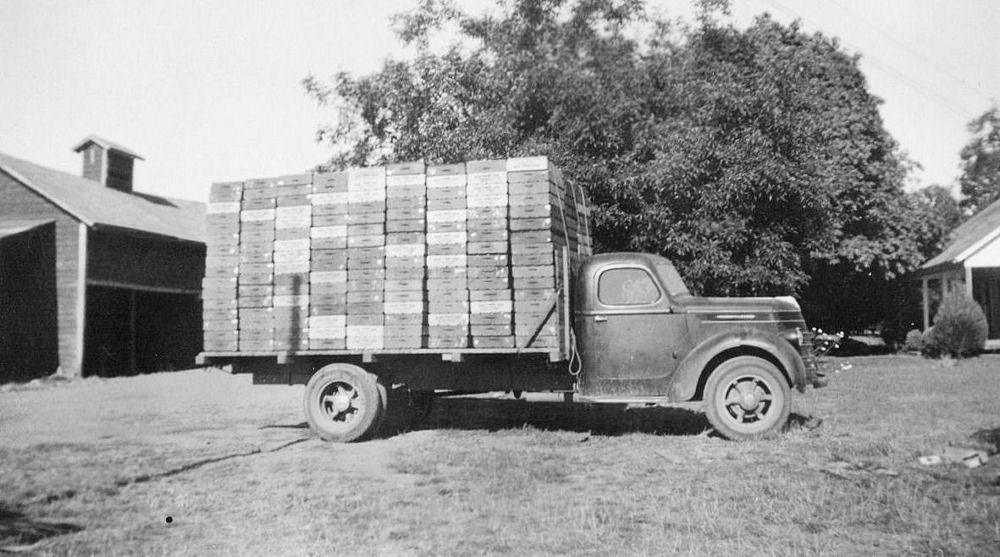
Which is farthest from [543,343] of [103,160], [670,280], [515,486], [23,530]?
[103,160]

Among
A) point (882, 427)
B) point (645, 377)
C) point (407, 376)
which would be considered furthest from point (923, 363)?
point (407, 376)

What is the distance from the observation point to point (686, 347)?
8203mm

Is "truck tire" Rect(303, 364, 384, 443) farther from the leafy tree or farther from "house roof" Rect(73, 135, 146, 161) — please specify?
the leafy tree

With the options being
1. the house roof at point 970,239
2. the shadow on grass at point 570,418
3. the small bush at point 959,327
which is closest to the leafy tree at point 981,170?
the house roof at point 970,239

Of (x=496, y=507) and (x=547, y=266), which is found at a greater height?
(x=547, y=266)

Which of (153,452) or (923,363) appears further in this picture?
(923,363)

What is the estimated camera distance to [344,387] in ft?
28.7

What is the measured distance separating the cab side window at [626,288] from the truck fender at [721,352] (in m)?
0.77

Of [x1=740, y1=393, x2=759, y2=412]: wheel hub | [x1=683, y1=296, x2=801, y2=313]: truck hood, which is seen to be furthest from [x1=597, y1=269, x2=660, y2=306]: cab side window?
[x1=740, y1=393, x2=759, y2=412]: wheel hub

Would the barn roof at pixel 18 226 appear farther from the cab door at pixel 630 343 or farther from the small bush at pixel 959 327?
the small bush at pixel 959 327

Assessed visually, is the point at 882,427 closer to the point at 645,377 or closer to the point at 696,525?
the point at 645,377

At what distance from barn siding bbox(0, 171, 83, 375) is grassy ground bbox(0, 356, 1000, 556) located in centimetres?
794

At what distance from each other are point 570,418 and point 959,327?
1289 cm

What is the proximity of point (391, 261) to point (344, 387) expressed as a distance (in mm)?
1604
